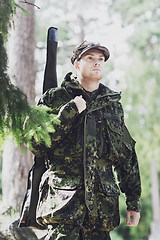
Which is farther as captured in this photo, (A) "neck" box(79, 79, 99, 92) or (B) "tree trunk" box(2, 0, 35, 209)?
(B) "tree trunk" box(2, 0, 35, 209)

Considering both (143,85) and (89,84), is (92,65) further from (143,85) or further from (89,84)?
(143,85)

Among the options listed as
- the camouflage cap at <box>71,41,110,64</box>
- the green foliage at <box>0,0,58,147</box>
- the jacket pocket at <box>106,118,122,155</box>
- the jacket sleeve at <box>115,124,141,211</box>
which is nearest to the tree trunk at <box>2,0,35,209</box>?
the camouflage cap at <box>71,41,110,64</box>

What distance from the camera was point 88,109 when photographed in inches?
138

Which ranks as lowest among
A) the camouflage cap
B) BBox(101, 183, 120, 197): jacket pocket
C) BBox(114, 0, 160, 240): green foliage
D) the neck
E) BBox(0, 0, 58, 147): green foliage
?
BBox(101, 183, 120, 197): jacket pocket

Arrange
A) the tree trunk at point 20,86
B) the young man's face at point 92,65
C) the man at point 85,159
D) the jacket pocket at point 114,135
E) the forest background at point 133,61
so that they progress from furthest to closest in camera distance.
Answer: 1. the forest background at point 133,61
2. the tree trunk at point 20,86
3. the young man's face at point 92,65
4. the jacket pocket at point 114,135
5. the man at point 85,159

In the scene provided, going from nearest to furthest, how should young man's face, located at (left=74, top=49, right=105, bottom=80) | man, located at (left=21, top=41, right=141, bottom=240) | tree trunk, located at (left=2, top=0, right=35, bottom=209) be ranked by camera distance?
man, located at (left=21, top=41, right=141, bottom=240) → young man's face, located at (left=74, top=49, right=105, bottom=80) → tree trunk, located at (left=2, top=0, right=35, bottom=209)

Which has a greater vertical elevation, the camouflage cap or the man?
the camouflage cap

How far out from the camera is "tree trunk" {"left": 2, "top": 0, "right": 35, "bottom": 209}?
7.07 m

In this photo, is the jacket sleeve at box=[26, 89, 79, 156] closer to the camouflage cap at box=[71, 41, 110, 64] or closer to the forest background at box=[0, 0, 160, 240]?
the camouflage cap at box=[71, 41, 110, 64]

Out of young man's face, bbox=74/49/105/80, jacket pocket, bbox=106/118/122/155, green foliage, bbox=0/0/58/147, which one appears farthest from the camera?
young man's face, bbox=74/49/105/80

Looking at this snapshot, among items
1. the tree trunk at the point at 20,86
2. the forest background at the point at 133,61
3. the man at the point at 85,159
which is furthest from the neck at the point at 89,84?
the forest background at the point at 133,61

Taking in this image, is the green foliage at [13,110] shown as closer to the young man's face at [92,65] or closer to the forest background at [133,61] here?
the young man's face at [92,65]

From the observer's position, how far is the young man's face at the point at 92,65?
3.56 meters

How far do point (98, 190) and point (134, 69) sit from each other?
1795 cm
